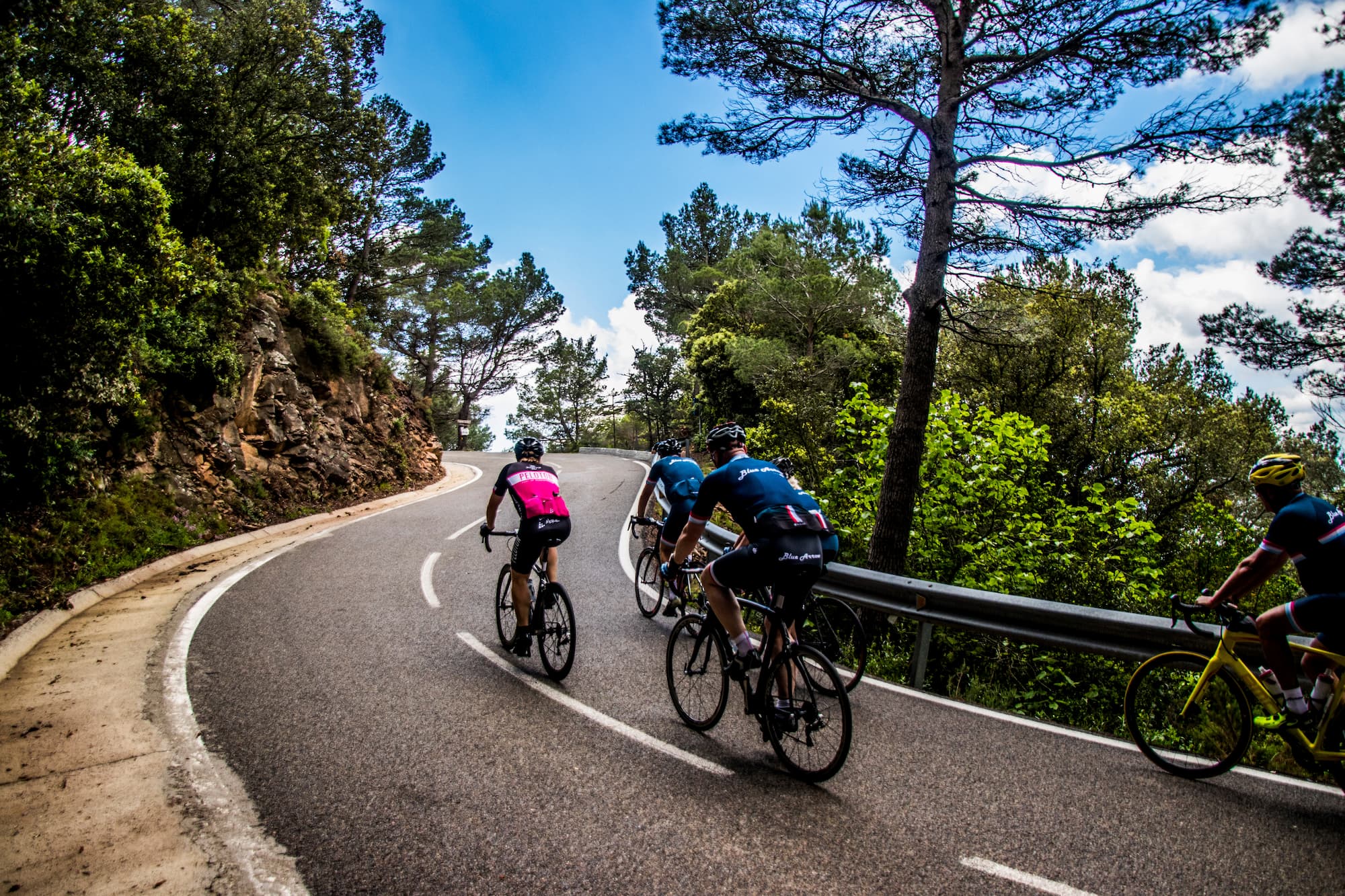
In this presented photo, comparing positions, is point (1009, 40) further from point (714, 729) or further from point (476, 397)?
point (476, 397)

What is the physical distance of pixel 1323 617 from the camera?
3.53 meters

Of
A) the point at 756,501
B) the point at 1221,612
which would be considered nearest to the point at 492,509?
the point at 756,501

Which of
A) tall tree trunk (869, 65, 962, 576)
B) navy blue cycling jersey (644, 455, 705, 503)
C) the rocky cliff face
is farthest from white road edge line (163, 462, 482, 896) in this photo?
the rocky cliff face

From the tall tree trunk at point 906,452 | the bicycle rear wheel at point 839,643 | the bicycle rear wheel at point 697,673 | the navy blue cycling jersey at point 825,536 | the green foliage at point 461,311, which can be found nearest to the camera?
the navy blue cycling jersey at point 825,536

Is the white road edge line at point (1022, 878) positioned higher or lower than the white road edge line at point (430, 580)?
higher

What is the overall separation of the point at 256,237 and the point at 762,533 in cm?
1337

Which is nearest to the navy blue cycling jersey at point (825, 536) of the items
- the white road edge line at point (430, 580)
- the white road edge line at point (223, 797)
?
the white road edge line at point (223, 797)

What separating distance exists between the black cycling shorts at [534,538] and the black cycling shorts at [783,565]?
2089 mm

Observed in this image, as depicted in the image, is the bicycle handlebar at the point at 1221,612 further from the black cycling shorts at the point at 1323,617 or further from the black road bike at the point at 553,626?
the black road bike at the point at 553,626

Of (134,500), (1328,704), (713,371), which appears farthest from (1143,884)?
(713,371)

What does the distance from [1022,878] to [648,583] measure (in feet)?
18.6

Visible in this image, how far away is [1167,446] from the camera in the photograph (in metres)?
22.4

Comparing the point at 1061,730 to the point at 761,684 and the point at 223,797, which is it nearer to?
the point at 761,684

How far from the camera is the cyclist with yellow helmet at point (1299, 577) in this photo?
3.54 meters
